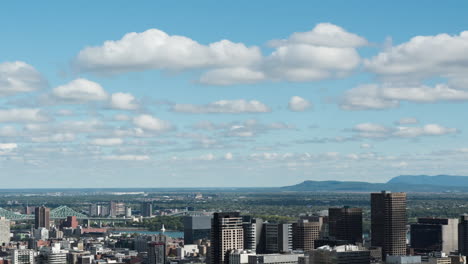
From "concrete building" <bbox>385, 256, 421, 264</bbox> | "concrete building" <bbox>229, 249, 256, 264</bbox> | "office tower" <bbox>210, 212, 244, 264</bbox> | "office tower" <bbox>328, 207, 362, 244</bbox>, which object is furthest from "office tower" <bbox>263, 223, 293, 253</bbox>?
"concrete building" <bbox>385, 256, 421, 264</bbox>

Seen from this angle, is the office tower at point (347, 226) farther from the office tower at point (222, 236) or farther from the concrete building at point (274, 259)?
the concrete building at point (274, 259)

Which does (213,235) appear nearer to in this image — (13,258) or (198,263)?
(198,263)

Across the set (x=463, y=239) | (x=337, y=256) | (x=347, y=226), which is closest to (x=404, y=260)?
(x=337, y=256)

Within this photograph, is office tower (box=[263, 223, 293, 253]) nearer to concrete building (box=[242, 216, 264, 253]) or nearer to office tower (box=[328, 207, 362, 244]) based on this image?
concrete building (box=[242, 216, 264, 253])

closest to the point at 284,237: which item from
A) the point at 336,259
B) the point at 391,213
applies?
the point at 391,213

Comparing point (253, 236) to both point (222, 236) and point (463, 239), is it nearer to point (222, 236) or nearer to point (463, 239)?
point (222, 236)
